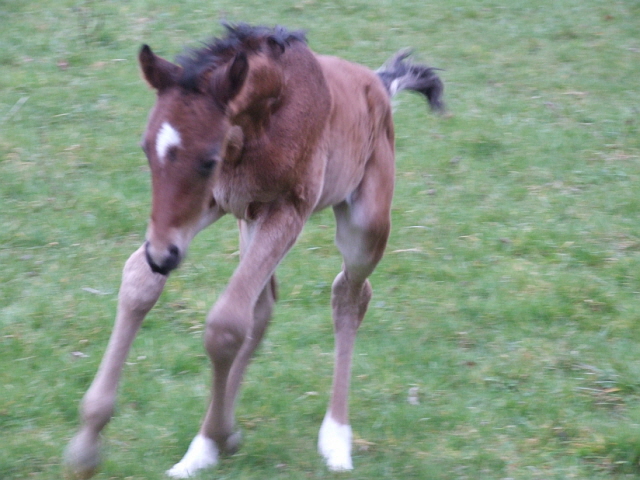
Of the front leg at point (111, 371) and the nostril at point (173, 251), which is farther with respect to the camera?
the front leg at point (111, 371)

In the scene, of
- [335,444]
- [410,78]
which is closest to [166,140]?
[335,444]

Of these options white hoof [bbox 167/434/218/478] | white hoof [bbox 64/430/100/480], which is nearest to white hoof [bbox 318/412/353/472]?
white hoof [bbox 167/434/218/478]

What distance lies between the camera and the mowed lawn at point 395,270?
452cm

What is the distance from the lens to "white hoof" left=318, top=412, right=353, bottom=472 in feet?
14.0

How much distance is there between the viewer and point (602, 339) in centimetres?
564

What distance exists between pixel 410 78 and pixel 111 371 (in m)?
2.50

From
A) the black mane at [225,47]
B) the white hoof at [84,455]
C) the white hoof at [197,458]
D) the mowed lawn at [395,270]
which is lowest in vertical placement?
the mowed lawn at [395,270]

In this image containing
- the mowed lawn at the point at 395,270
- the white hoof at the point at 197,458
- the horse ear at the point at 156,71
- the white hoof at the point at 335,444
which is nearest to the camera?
the horse ear at the point at 156,71

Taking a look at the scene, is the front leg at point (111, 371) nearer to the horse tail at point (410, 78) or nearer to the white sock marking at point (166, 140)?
the white sock marking at point (166, 140)

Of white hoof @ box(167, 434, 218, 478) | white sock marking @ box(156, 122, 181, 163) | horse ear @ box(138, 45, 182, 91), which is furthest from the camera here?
white hoof @ box(167, 434, 218, 478)

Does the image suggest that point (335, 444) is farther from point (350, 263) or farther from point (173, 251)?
point (173, 251)

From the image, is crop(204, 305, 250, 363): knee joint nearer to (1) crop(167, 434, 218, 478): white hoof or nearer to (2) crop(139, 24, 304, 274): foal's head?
(2) crop(139, 24, 304, 274): foal's head

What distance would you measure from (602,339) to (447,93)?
413 cm

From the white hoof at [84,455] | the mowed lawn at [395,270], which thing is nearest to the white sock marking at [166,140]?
the white hoof at [84,455]
